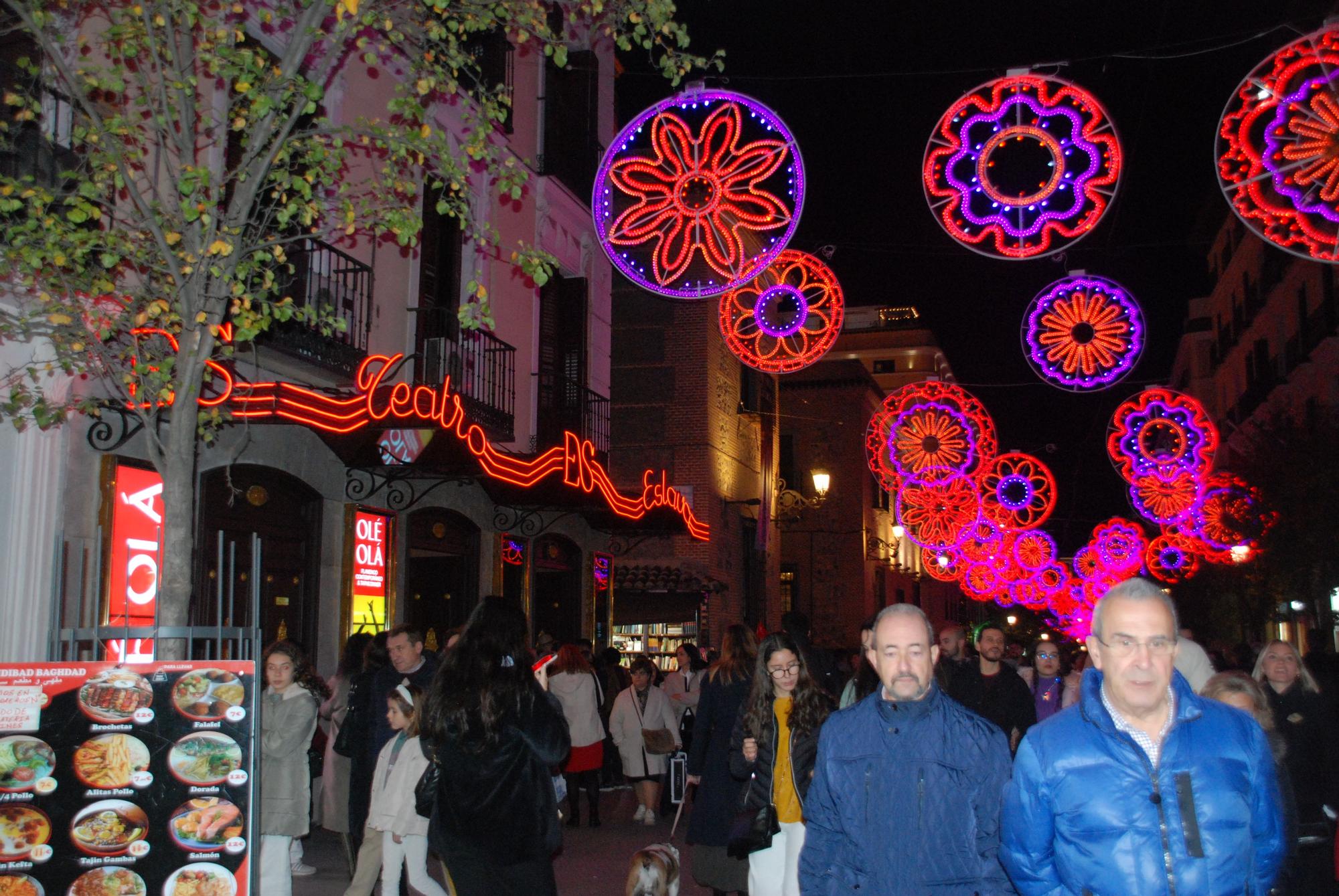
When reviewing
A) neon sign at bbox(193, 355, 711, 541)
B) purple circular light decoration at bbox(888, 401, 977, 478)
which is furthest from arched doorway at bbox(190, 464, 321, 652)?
purple circular light decoration at bbox(888, 401, 977, 478)

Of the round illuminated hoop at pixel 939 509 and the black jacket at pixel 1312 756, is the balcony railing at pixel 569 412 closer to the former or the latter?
the round illuminated hoop at pixel 939 509

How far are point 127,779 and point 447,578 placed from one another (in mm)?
11368

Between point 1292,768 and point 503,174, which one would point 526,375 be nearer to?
point 503,174

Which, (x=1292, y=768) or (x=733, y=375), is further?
(x=733, y=375)

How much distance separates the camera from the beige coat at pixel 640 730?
1322 cm

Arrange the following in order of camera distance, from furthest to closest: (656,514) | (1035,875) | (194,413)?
(656,514)
(194,413)
(1035,875)

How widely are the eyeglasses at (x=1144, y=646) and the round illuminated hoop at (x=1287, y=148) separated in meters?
5.44

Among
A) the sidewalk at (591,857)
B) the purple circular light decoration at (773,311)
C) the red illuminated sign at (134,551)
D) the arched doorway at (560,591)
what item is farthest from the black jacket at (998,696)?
the arched doorway at (560,591)

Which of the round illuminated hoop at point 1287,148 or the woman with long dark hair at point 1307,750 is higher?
the round illuminated hoop at point 1287,148

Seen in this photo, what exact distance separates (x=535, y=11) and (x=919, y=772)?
492cm

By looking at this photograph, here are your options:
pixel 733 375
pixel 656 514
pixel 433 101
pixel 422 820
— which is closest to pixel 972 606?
pixel 733 375

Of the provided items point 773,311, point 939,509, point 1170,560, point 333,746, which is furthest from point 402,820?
point 1170,560

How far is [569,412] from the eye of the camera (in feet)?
61.6

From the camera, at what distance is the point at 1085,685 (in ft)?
12.2
